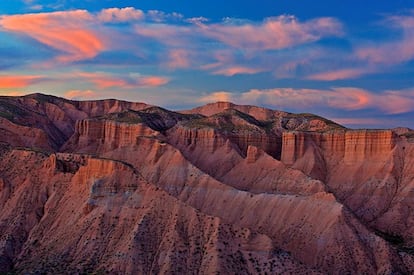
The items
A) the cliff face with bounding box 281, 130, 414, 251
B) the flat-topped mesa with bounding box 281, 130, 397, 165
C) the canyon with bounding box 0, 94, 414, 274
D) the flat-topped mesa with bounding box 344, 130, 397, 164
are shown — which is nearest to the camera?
the canyon with bounding box 0, 94, 414, 274

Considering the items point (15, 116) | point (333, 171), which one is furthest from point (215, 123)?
point (15, 116)

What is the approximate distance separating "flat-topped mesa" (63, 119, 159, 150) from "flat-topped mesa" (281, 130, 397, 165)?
24445 millimetres

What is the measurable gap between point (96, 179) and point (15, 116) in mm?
59211

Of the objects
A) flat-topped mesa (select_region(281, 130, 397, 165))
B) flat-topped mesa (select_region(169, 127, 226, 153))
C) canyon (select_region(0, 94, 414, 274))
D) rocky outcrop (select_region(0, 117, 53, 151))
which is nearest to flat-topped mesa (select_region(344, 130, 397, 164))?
flat-topped mesa (select_region(281, 130, 397, 165))

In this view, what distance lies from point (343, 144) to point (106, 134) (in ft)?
146

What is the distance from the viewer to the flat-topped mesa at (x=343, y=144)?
130 meters

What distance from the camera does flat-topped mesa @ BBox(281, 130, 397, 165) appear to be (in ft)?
427

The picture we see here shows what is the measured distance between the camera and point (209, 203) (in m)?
104

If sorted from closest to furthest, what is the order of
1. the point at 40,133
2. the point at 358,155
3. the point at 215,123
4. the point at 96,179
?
the point at 96,179 → the point at 358,155 → the point at 40,133 → the point at 215,123

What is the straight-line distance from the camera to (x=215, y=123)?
497 feet

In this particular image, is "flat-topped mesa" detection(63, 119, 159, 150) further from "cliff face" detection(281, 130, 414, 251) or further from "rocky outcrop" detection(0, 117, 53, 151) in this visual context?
"cliff face" detection(281, 130, 414, 251)

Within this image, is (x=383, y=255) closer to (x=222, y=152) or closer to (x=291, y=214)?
(x=291, y=214)

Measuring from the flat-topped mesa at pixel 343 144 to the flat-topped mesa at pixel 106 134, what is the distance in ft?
80.2

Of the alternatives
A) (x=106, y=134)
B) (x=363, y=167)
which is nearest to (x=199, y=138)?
(x=106, y=134)
